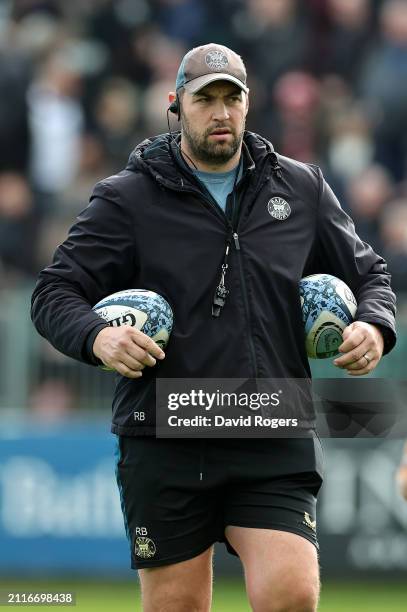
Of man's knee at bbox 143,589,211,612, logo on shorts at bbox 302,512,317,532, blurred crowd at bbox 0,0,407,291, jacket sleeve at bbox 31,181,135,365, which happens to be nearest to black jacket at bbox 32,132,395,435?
jacket sleeve at bbox 31,181,135,365

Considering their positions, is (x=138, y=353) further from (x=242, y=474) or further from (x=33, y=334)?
(x=33, y=334)

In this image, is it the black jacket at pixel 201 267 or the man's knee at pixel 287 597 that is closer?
the man's knee at pixel 287 597

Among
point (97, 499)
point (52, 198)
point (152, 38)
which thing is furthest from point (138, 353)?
point (152, 38)

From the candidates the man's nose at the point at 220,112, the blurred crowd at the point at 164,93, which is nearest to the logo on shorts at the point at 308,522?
the man's nose at the point at 220,112

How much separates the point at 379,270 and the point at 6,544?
518 centimetres

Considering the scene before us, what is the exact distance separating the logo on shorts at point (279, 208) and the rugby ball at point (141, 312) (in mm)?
628

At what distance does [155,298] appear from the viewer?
18.9ft

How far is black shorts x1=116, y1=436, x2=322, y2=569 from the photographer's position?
5.79 m

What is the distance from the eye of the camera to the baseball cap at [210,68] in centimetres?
593

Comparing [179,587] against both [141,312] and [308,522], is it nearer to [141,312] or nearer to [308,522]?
[308,522]

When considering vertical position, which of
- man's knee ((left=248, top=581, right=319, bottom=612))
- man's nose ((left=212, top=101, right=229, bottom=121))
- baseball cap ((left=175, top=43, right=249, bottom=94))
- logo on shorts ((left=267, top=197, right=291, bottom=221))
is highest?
baseball cap ((left=175, top=43, right=249, bottom=94))

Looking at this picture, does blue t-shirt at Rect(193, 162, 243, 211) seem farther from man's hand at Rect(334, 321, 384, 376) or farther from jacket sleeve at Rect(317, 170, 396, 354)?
man's hand at Rect(334, 321, 384, 376)

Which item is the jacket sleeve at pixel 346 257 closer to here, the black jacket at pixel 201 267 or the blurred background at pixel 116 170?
the black jacket at pixel 201 267

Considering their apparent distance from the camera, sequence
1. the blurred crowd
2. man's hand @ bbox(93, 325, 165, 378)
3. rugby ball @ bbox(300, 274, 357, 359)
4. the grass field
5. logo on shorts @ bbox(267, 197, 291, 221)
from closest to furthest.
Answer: man's hand @ bbox(93, 325, 165, 378)
rugby ball @ bbox(300, 274, 357, 359)
logo on shorts @ bbox(267, 197, 291, 221)
the grass field
the blurred crowd
